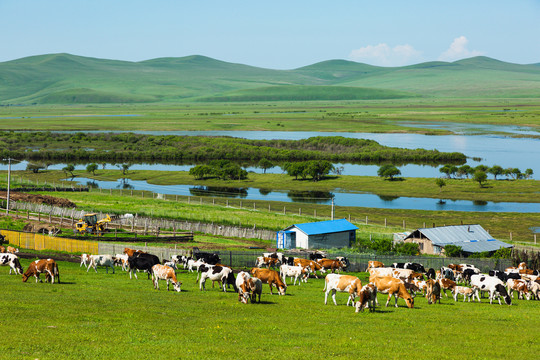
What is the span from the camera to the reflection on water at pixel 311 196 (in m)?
91.6

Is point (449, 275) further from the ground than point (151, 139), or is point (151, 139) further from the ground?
point (151, 139)

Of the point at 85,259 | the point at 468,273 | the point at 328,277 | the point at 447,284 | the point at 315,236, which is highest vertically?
the point at 328,277

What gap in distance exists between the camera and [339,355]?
17.6 metres

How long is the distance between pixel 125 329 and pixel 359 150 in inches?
5382

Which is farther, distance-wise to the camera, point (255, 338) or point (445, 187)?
point (445, 187)

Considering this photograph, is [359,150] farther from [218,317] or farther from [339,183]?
[218,317]

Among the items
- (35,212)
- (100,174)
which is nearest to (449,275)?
(35,212)

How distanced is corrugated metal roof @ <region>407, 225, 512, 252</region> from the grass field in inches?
896

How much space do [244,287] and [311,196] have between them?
7026cm

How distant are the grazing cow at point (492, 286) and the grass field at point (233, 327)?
101 cm

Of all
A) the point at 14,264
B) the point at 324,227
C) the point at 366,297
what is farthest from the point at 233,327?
the point at 324,227

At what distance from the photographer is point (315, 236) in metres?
53.0

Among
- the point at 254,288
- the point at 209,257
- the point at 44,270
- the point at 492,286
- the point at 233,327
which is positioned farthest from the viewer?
the point at 209,257

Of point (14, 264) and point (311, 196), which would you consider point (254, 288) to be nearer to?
point (14, 264)
